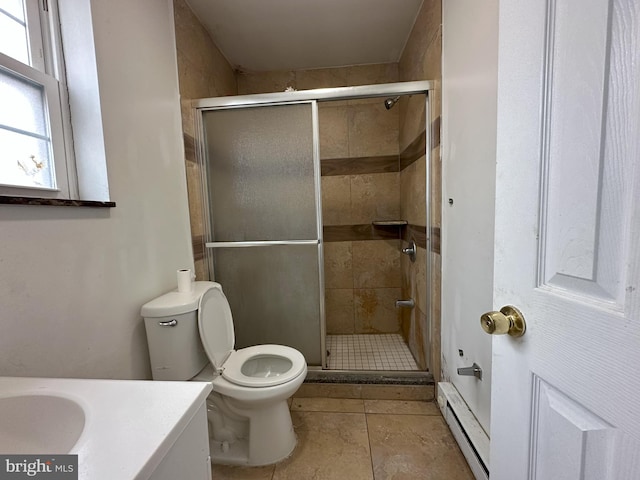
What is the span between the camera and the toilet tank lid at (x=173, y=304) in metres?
1.14

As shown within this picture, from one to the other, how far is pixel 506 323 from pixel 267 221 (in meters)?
1.42

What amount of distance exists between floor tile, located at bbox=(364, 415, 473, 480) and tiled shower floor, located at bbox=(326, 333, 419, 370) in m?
0.41

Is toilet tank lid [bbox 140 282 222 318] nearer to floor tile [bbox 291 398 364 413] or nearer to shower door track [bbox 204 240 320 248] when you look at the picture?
shower door track [bbox 204 240 320 248]

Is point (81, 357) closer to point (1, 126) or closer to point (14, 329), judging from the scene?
point (14, 329)

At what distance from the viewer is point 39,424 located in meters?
0.56

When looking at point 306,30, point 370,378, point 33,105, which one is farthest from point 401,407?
point 306,30

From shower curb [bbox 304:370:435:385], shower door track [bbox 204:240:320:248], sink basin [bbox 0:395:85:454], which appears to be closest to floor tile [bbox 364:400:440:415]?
shower curb [bbox 304:370:435:385]

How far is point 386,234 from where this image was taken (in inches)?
96.9

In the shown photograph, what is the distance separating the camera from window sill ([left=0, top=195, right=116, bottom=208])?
2.32 feet

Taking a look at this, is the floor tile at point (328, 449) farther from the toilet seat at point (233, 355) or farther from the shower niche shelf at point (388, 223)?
the shower niche shelf at point (388, 223)

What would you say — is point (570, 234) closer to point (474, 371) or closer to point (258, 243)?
point (474, 371)

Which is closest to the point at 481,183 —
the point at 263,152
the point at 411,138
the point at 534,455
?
the point at 534,455

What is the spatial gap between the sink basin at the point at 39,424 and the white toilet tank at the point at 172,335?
592 mm

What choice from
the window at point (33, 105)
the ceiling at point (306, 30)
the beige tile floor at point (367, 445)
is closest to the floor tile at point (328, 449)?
the beige tile floor at point (367, 445)
